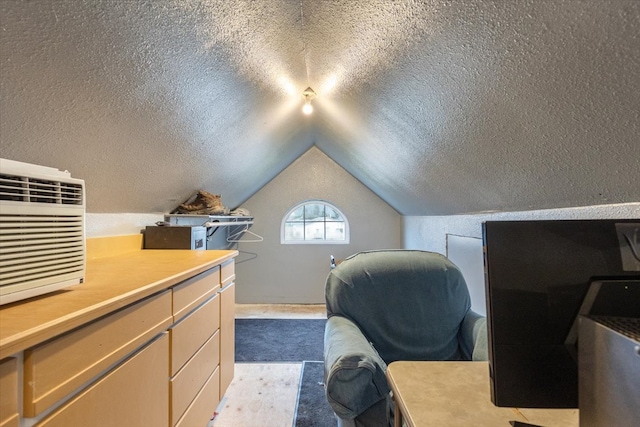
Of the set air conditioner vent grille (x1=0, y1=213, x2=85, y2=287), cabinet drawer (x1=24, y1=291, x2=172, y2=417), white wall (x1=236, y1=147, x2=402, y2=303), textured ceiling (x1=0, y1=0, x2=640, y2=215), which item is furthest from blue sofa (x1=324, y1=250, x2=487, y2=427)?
white wall (x1=236, y1=147, x2=402, y2=303)

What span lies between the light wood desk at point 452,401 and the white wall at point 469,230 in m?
0.69

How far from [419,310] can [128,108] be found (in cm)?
165

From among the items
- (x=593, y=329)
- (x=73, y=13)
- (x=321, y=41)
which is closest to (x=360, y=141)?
(x=321, y=41)

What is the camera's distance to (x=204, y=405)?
5.03ft

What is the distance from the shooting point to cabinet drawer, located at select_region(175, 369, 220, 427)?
1.35m

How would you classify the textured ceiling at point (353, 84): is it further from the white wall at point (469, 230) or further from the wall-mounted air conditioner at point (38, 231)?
the wall-mounted air conditioner at point (38, 231)

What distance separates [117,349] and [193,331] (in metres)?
0.57

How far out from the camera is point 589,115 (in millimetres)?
798

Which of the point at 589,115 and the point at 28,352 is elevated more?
the point at 589,115

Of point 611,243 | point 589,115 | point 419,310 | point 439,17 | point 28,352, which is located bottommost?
point 419,310

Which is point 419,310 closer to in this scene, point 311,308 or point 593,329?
point 593,329

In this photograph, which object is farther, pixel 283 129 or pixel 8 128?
pixel 283 129

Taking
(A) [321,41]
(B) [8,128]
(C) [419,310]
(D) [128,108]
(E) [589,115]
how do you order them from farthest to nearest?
(C) [419,310]
(A) [321,41]
(D) [128,108]
(B) [8,128]
(E) [589,115]

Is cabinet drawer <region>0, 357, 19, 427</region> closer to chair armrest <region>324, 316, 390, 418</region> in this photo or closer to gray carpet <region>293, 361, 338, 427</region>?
chair armrest <region>324, 316, 390, 418</region>
